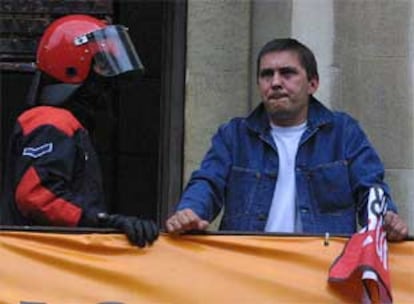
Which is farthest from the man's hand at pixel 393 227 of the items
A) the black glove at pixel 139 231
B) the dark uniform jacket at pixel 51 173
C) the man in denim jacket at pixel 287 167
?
the dark uniform jacket at pixel 51 173

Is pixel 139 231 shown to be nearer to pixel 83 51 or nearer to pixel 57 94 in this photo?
pixel 57 94

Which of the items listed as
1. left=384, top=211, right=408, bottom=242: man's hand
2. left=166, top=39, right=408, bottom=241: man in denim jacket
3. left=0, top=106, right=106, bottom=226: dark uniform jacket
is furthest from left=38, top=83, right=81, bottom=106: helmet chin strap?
left=384, top=211, right=408, bottom=242: man's hand

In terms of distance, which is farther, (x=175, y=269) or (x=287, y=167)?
(x=287, y=167)

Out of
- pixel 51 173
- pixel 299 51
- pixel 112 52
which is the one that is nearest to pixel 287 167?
pixel 299 51

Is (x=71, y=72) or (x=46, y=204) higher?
(x=71, y=72)

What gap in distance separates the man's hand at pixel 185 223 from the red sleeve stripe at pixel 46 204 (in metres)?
0.54

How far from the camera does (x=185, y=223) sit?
4621 millimetres

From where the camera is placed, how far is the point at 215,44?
26.1 feet

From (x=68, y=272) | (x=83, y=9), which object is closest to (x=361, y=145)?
(x=68, y=272)

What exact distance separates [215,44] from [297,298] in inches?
142

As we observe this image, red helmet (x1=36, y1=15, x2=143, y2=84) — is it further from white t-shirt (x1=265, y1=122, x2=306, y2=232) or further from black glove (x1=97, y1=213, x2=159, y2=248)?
black glove (x1=97, y1=213, x2=159, y2=248)

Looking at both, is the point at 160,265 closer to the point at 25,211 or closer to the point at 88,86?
the point at 25,211

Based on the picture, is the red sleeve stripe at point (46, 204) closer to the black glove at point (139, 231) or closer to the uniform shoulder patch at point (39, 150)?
the uniform shoulder patch at point (39, 150)

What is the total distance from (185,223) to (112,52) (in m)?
1.38
